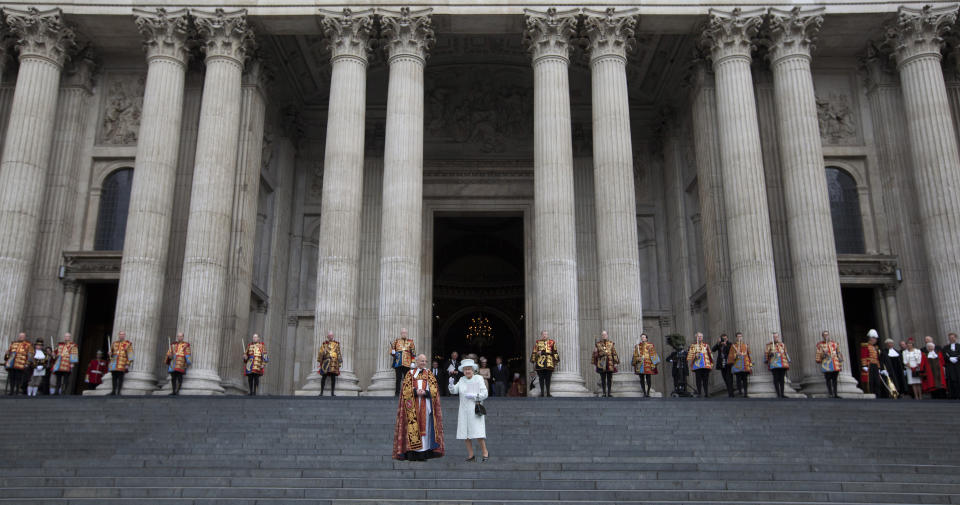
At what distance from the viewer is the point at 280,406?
60.7 ft

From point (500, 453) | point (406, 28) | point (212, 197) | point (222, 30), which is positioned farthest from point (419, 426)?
point (222, 30)

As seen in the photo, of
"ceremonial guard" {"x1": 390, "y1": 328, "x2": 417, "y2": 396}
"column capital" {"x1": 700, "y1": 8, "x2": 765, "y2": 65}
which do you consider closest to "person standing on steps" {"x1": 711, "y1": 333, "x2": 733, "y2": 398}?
"ceremonial guard" {"x1": 390, "y1": 328, "x2": 417, "y2": 396}

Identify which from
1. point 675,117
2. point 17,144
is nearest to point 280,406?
point 17,144

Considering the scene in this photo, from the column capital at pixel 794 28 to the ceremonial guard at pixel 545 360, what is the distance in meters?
12.9

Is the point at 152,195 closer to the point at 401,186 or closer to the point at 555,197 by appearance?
the point at 401,186

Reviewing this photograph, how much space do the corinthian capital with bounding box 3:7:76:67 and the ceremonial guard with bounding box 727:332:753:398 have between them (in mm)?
23375

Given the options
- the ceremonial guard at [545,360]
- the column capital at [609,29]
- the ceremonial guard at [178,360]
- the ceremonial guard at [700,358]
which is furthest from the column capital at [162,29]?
the ceremonial guard at [700,358]

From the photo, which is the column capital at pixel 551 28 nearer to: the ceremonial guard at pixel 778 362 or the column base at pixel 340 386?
the ceremonial guard at pixel 778 362

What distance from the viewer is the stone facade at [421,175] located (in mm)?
24250

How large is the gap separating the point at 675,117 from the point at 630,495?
23615 mm

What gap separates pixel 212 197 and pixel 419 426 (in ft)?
49.6

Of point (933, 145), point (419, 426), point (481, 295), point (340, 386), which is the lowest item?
point (419, 426)

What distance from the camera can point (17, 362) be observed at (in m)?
21.7

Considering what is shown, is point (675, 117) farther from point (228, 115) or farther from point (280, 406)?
point (280, 406)
